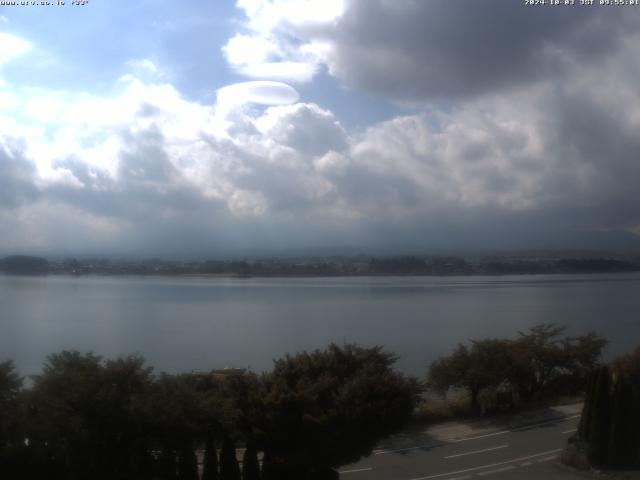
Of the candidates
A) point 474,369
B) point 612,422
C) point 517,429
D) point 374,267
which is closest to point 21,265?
point 474,369

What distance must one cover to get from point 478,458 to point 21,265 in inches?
1340

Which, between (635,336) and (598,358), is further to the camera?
(635,336)

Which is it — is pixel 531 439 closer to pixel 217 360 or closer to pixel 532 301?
pixel 217 360

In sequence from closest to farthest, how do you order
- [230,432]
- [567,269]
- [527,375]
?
1. [230,432]
2. [527,375]
3. [567,269]

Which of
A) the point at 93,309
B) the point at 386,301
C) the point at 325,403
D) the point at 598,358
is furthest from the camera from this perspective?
the point at 386,301

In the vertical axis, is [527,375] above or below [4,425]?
below

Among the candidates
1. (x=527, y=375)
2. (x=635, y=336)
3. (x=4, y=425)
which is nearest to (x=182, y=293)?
(x=635, y=336)

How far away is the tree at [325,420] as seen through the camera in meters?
9.84

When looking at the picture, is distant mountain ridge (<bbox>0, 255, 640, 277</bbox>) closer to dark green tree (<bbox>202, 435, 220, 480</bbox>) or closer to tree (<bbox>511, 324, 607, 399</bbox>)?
tree (<bbox>511, 324, 607, 399</bbox>)

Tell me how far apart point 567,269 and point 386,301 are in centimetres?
2573

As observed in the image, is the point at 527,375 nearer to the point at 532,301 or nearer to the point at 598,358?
the point at 598,358

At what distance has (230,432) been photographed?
9.62 metres

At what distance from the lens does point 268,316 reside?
39375 mm

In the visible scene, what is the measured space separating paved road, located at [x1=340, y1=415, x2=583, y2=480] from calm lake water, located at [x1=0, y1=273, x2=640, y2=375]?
891 cm
